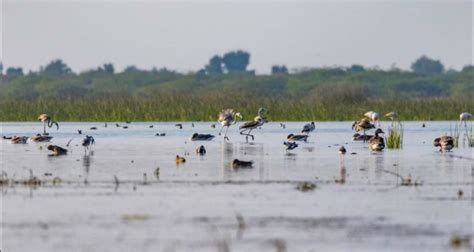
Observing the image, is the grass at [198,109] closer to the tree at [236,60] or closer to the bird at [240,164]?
the bird at [240,164]

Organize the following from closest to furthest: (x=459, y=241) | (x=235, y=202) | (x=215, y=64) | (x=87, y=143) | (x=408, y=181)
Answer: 1. (x=459, y=241)
2. (x=235, y=202)
3. (x=408, y=181)
4. (x=87, y=143)
5. (x=215, y=64)

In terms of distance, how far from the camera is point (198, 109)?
42500 millimetres

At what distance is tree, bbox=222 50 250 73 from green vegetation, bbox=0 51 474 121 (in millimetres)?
95

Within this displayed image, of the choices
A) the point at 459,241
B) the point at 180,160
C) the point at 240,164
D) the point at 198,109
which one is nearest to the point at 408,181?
the point at 240,164

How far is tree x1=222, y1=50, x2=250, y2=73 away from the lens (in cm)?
11544

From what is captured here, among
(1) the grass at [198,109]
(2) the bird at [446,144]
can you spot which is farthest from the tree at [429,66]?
(2) the bird at [446,144]

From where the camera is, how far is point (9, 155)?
21844 millimetres

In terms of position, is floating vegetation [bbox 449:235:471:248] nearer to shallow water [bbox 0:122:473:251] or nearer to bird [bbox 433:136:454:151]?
shallow water [bbox 0:122:473:251]

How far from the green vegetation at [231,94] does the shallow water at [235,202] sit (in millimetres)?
19055

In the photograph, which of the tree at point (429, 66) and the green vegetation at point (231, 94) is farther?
the tree at point (429, 66)

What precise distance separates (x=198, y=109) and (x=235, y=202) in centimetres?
2882

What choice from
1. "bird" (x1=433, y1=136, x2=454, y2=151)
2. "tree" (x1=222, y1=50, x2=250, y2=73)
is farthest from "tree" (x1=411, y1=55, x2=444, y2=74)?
"bird" (x1=433, y1=136, x2=454, y2=151)

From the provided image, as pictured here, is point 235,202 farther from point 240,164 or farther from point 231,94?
point 231,94

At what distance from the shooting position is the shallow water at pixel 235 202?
36.2ft
